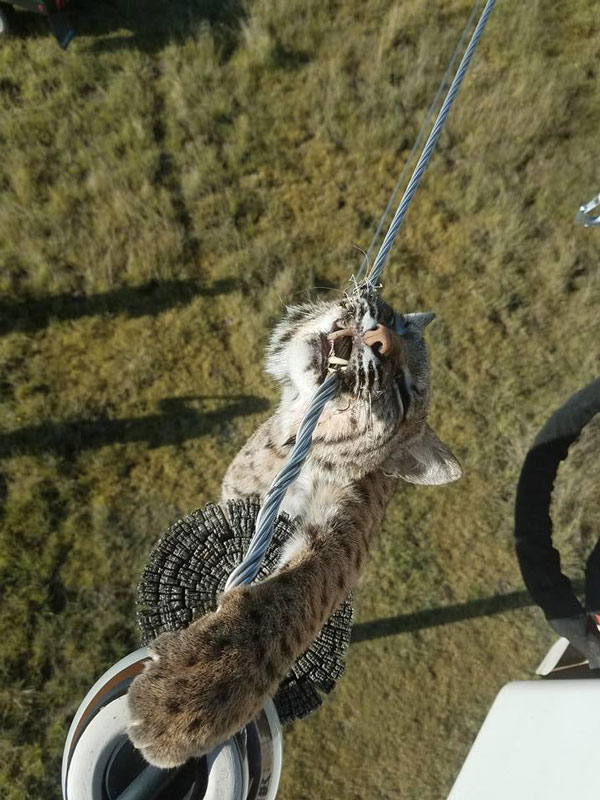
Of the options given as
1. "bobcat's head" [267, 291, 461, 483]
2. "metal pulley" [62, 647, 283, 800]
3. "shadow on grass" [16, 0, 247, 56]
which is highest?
"shadow on grass" [16, 0, 247, 56]

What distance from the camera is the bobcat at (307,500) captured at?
164 cm

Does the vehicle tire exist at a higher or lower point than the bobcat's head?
higher

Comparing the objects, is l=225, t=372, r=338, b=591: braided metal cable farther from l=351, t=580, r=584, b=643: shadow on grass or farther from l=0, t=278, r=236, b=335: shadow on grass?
l=0, t=278, r=236, b=335: shadow on grass

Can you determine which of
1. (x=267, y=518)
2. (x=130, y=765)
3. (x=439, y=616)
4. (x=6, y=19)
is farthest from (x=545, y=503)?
(x=6, y=19)

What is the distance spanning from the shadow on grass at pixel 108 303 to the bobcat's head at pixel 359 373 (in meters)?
2.50

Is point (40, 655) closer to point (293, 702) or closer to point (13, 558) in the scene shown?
point (13, 558)

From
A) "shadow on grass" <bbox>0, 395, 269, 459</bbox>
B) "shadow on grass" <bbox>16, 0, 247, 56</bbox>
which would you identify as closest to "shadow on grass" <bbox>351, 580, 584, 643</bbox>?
"shadow on grass" <bbox>0, 395, 269, 459</bbox>

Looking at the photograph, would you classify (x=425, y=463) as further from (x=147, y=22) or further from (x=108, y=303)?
(x=147, y=22)

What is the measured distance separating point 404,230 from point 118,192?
9.28 ft

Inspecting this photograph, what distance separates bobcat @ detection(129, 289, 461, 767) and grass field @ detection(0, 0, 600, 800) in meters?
1.82

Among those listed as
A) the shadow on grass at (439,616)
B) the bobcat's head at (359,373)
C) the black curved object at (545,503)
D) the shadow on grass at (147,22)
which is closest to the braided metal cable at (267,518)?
the bobcat's head at (359,373)

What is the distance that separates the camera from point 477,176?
5621 mm

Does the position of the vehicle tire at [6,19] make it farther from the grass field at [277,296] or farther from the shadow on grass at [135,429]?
the shadow on grass at [135,429]

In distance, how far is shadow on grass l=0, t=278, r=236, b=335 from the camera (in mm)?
5043
